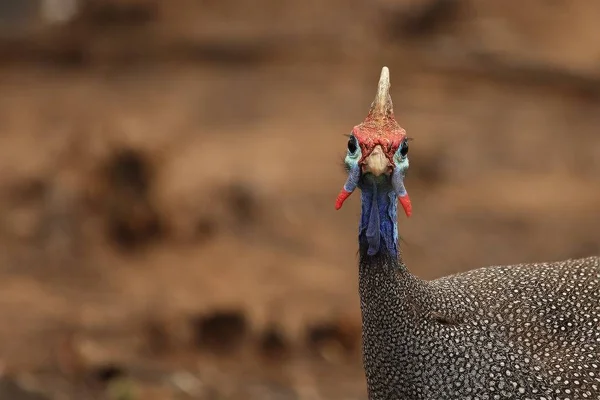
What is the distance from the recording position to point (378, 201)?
10.3ft

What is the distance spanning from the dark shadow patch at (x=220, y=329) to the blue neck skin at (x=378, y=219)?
114 inches

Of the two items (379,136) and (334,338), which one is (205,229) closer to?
(334,338)

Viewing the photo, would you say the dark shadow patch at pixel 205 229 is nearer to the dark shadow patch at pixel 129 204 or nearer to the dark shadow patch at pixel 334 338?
the dark shadow patch at pixel 129 204

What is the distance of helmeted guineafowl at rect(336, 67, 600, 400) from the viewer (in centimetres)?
316

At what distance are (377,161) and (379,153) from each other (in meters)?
0.03

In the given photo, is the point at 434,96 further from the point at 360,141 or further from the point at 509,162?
the point at 360,141

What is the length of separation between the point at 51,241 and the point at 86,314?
40.0 inches

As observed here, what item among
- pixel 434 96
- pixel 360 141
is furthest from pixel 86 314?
pixel 434 96

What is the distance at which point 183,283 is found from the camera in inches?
259

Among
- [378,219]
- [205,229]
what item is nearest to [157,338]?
[205,229]

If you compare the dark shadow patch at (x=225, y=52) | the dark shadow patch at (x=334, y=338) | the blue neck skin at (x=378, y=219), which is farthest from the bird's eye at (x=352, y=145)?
the dark shadow patch at (x=225, y=52)

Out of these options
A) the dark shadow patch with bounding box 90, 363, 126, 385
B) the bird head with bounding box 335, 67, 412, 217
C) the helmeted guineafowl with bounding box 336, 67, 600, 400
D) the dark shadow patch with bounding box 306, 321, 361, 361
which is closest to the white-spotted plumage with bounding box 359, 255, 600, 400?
the helmeted guineafowl with bounding box 336, 67, 600, 400

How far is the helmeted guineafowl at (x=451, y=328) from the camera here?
10.4 feet

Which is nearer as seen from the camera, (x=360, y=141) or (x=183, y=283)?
(x=360, y=141)
